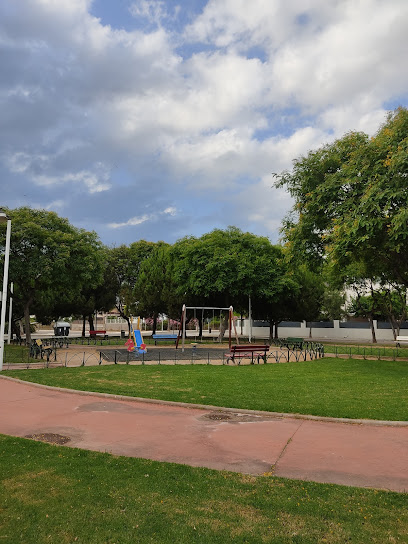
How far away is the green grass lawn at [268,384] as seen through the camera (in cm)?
1048

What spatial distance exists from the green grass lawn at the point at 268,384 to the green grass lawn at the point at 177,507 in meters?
4.64

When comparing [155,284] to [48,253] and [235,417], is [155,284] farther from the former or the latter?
[235,417]

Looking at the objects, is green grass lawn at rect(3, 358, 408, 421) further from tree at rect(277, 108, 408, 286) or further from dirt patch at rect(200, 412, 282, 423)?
tree at rect(277, 108, 408, 286)

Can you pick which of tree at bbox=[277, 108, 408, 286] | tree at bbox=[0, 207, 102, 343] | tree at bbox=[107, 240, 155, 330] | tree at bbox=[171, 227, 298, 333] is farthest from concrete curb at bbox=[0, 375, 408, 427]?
tree at bbox=[107, 240, 155, 330]

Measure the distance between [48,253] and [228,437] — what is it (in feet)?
77.5

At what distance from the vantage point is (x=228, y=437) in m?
7.97

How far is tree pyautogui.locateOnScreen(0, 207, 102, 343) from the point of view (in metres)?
27.3

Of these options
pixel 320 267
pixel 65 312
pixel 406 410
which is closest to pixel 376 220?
pixel 320 267

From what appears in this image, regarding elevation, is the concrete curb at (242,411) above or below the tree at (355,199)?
below

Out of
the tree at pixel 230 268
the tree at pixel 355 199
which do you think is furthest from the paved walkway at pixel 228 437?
the tree at pixel 230 268

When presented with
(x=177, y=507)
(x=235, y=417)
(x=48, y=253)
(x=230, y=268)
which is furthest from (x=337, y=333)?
(x=177, y=507)

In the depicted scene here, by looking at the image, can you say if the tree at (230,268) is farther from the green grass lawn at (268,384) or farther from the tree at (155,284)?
the green grass lawn at (268,384)

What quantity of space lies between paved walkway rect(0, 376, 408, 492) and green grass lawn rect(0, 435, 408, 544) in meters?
0.70

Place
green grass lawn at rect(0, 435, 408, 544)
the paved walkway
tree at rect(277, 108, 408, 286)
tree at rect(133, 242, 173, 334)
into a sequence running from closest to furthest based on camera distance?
1. green grass lawn at rect(0, 435, 408, 544)
2. the paved walkway
3. tree at rect(277, 108, 408, 286)
4. tree at rect(133, 242, 173, 334)
